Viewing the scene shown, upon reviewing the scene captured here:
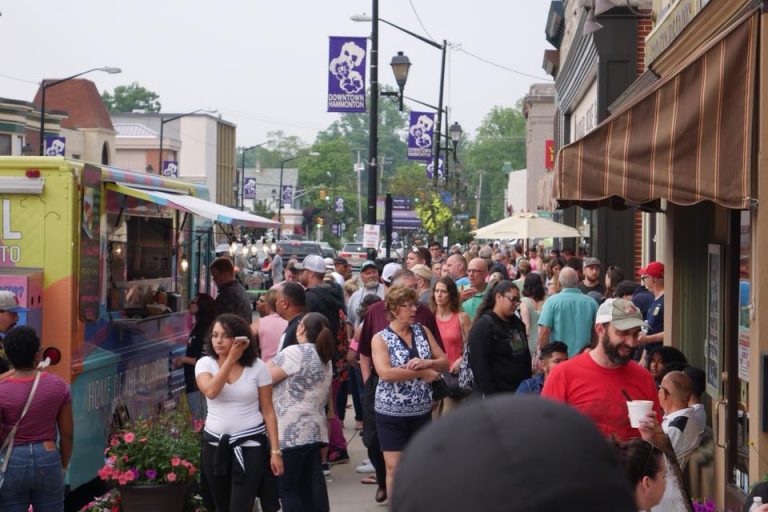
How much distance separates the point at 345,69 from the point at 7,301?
14244mm

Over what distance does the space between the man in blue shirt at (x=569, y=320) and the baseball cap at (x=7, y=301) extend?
4428mm

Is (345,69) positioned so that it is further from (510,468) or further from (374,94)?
(510,468)

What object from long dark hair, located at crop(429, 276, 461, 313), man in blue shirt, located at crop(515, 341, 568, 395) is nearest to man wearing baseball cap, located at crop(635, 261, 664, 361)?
long dark hair, located at crop(429, 276, 461, 313)

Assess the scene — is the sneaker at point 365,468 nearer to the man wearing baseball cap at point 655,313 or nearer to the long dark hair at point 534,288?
the long dark hair at point 534,288

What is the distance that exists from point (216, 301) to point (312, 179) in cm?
13154

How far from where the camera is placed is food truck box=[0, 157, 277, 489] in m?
9.32

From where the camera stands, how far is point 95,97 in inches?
2963

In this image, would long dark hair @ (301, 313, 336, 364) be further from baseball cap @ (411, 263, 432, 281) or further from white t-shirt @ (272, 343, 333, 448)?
baseball cap @ (411, 263, 432, 281)

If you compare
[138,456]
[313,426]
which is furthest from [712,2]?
[138,456]

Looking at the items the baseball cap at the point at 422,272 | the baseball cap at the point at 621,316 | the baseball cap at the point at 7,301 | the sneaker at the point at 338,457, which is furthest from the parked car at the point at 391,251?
the baseball cap at the point at 621,316

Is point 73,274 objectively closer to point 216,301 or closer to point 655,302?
point 216,301

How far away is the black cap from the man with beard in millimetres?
4503

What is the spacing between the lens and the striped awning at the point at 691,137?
20.9 ft

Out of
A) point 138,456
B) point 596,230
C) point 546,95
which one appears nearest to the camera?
point 138,456
